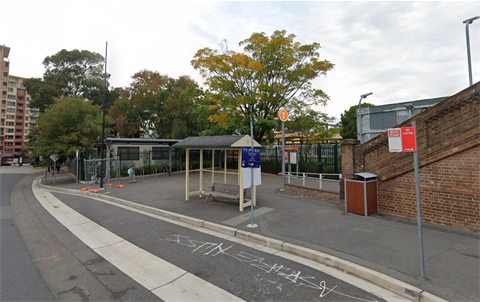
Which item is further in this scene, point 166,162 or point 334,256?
point 166,162

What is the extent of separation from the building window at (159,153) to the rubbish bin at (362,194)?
72.4ft

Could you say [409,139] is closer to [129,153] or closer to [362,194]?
[362,194]

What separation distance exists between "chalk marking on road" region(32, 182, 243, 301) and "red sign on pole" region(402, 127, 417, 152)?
3844 mm


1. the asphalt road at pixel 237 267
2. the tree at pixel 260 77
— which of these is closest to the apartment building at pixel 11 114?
the tree at pixel 260 77

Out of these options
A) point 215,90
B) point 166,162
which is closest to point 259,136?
point 215,90

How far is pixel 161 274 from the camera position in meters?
4.67

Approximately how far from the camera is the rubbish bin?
7.94 metres

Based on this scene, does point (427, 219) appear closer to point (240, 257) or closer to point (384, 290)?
point (384, 290)

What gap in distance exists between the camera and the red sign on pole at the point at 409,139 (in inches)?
165

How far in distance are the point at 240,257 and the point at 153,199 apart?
7.59 meters

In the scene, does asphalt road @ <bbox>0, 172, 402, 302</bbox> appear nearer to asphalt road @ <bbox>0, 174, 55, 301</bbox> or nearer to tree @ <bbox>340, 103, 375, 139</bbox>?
asphalt road @ <bbox>0, 174, 55, 301</bbox>

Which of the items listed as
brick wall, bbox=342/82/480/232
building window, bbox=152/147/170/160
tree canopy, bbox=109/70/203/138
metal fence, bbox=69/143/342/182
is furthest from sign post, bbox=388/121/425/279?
tree canopy, bbox=109/70/203/138

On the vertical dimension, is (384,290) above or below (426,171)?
below

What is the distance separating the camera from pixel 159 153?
1060 inches
